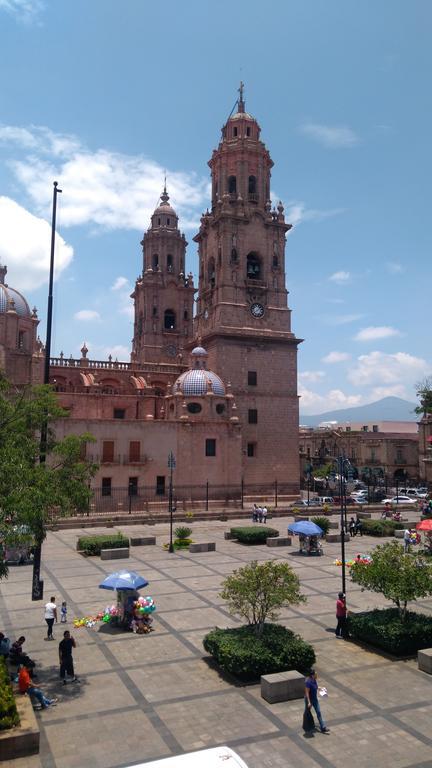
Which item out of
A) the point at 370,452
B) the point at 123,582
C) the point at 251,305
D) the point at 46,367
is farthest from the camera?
the point at 370,452

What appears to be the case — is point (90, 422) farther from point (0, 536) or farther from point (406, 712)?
point (406, 712)

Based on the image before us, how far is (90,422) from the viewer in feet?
133

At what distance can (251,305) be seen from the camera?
50.1m

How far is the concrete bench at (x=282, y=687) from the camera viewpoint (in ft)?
37.9

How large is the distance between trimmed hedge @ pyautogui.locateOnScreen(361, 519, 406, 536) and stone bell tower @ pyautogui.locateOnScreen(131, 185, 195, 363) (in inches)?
1300

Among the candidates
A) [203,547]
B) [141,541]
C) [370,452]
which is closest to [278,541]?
[203,547]

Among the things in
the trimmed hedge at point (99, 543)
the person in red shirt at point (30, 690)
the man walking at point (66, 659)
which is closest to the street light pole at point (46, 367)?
the man walking at point (66, 659)

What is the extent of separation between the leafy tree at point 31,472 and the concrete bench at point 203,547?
1378 cm

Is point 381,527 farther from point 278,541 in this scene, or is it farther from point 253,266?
point 253,266

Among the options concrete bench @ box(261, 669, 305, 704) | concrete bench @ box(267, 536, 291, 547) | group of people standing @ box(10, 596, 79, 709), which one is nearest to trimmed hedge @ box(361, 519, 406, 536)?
concrete bench @ box(267, 536, 291, 547)

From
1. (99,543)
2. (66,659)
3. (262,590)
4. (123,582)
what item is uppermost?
(262,590)

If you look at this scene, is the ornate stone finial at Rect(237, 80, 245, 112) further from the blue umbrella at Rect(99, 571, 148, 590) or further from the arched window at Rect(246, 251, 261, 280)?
the blue umbrella at Rect(99, 571, 148, 590)

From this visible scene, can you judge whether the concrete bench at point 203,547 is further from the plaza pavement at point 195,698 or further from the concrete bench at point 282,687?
the concrete bench at point 282,687

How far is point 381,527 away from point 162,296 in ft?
126
